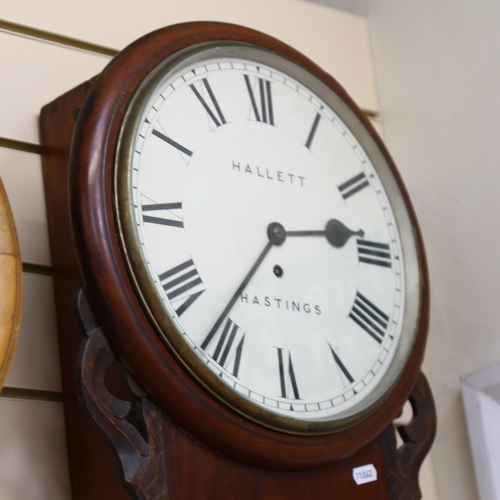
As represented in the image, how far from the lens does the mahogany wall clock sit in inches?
31.0

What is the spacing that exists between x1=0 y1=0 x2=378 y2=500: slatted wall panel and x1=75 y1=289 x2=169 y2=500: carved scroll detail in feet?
0.64

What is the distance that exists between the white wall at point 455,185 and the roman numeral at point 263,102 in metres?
0.39

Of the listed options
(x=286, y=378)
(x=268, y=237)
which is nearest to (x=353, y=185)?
(x=268, y=237)

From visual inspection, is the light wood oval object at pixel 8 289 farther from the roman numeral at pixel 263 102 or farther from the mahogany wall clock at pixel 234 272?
the roman numeral at pixel 263 102

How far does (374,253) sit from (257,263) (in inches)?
8.1

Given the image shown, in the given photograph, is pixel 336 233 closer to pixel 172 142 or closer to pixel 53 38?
pixel 172 142

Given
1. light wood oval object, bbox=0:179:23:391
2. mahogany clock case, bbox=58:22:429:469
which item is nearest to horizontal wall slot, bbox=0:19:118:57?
mahogany clock case, bbox=58:22:429:469

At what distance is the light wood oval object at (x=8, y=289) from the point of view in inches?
29.7

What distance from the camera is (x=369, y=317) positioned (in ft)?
3.32

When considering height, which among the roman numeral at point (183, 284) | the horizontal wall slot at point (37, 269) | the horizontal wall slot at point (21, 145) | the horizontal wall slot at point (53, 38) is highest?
the horizontal wall slot at point (53, 38)

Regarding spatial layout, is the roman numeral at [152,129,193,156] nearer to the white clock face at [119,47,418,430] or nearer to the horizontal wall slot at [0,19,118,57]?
the white clock face at [119,47,418,430]

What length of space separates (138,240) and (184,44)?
0.27 metres

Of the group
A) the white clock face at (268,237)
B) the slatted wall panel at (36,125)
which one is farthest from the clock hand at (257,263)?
the slatted wall panel at (36,125)

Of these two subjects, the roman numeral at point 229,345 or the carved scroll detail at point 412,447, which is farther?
the carved scroll detail at point 412,447
